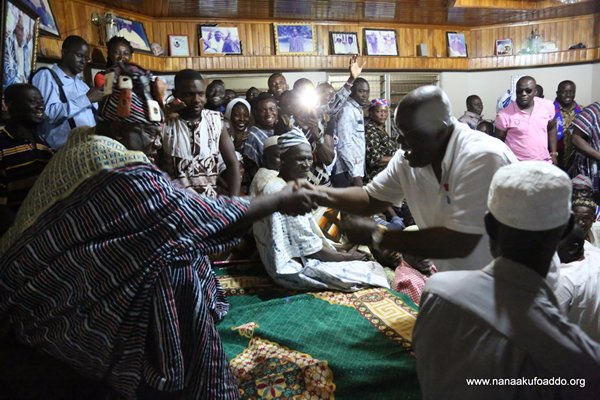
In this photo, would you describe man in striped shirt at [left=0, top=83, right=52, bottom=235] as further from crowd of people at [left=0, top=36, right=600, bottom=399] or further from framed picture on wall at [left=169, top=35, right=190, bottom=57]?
framed picture on wall at [left=169, top=35, right=190, bottom=57]

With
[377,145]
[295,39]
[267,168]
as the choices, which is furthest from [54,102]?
[295,39]

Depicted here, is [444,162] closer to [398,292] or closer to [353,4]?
[398,292]

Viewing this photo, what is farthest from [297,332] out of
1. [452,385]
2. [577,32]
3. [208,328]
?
[577,32]

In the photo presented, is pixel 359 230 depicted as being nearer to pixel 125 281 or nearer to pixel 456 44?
pixel 125 281

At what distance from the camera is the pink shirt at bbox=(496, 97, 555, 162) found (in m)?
6.10

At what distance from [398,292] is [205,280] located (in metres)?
1.56

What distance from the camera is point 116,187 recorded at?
5.75ft

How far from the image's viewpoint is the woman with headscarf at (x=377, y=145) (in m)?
5.58

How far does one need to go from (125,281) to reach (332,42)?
7.66 metres

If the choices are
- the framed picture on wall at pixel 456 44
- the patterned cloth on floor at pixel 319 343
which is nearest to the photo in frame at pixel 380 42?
the framed picture on wall at pixel 456 44

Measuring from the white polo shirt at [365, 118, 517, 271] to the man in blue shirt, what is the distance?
2651mm

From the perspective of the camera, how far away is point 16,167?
275 cm

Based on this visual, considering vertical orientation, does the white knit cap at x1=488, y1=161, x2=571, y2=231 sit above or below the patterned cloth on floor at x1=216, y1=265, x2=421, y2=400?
above

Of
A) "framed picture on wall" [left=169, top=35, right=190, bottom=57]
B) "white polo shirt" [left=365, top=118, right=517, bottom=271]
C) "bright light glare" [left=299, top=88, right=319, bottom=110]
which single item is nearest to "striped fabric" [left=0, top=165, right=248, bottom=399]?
"white polo shirt" [left=365, top=118, right=517, bottom=271]
